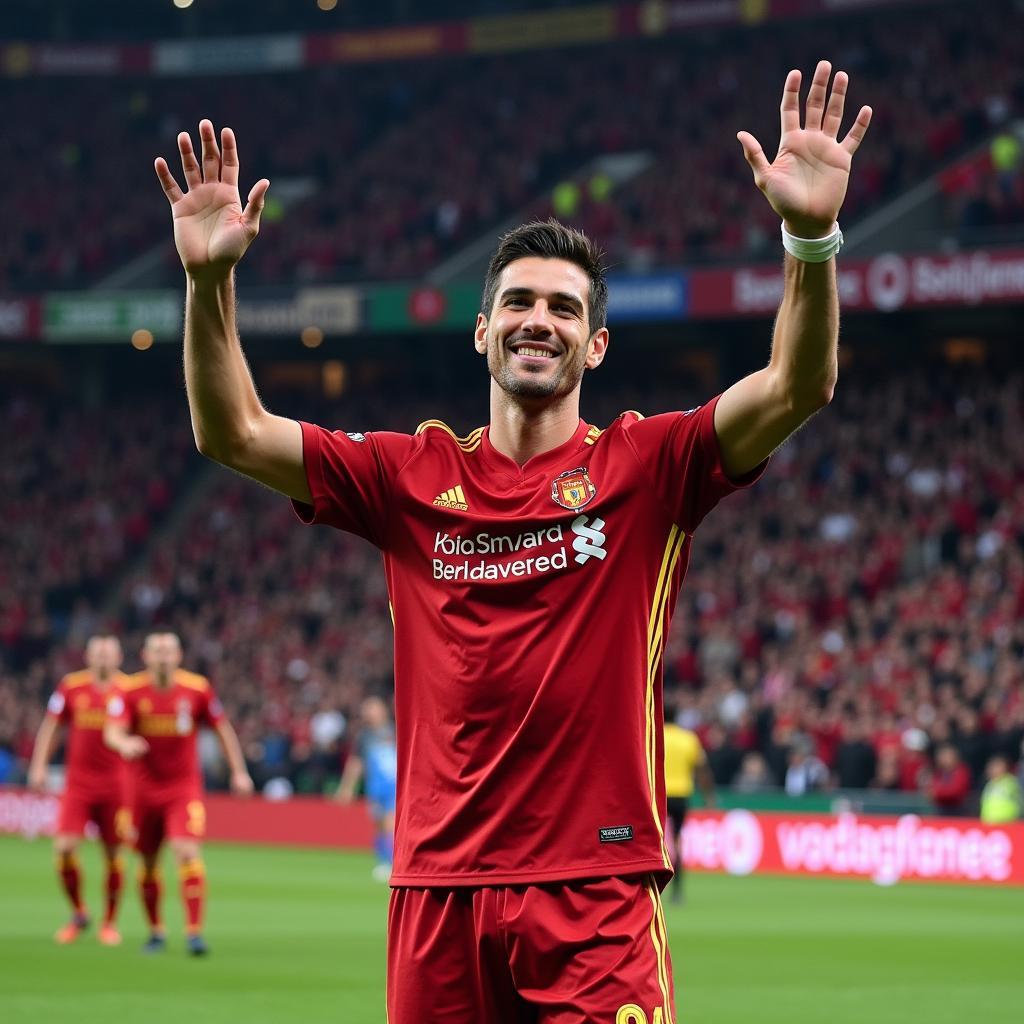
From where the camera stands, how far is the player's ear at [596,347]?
4766 millimetres

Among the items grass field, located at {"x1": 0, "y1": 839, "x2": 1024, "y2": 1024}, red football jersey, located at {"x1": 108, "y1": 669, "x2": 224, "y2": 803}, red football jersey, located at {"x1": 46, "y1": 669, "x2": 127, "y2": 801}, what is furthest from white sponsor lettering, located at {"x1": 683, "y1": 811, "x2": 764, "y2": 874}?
red football jersey, located at {"x1": 108, "y1": 669, "x2": 224, "y2": 803}

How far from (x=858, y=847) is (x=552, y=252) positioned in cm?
2055

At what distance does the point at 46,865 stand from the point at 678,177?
18129 millimetres

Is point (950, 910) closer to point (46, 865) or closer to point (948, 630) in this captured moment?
point (948, 630)

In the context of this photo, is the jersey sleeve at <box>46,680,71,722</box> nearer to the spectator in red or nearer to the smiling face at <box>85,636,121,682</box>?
the smiling face at <box>85,636,121,682</box>

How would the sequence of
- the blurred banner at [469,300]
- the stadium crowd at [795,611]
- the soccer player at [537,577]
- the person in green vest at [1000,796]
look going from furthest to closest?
the blurred banner at [469,300] < the stadium crowd at [795,611] < the person in green vest at [1000,796] < the soccer player at [537,577]

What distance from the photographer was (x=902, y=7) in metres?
38.5

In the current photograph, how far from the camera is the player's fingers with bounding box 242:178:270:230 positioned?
173 inches

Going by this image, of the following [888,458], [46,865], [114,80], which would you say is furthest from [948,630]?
[114,80]

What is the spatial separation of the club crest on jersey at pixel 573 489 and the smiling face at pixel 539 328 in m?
0.18

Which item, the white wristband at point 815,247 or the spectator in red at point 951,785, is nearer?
the white wristband at point 815,247

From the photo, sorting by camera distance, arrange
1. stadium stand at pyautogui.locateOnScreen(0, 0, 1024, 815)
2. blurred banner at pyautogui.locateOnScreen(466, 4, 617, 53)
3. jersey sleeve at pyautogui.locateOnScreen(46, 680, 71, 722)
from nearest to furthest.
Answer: jersey sleeve at pyautogui.locateOnScreen(46, 680, 71, 722) < stadium stand at pyautogui.locateOnScreen(0, 0, 1024, 815) < blurred banner at pyautogui.locateOnScreen(466, 4, 617, 53)

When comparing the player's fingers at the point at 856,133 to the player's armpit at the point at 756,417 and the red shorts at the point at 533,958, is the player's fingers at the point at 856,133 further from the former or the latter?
the red shorts at the point at 533,958

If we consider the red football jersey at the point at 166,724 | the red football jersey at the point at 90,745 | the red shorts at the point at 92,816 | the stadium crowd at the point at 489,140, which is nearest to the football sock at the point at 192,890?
the red football jersey at the point at 166,724
